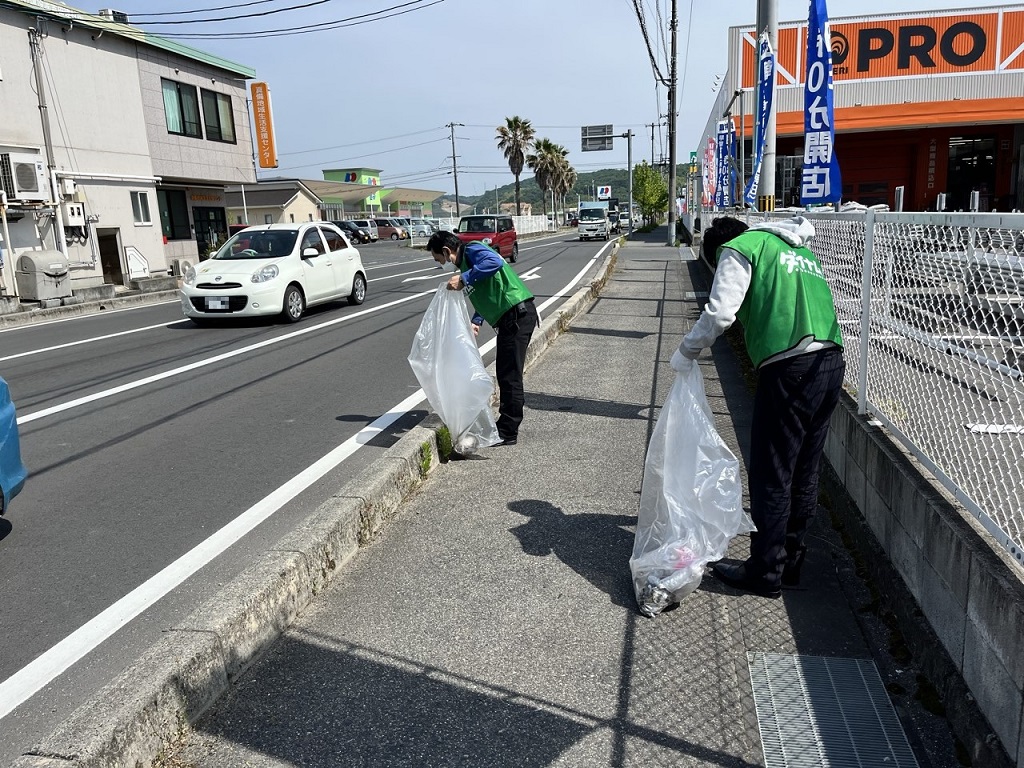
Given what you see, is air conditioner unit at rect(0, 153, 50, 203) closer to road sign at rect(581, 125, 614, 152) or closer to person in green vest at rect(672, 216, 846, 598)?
person in green vest at rect(672, 216, 846, 598)

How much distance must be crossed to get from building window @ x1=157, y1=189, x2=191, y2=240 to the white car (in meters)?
12.4

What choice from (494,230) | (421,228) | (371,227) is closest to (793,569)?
(494,230)

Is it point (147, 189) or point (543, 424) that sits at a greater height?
point (147, 189)

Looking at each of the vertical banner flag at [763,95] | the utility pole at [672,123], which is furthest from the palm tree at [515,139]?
the vertical banner flag at [763,95]

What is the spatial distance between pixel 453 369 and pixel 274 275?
768cm

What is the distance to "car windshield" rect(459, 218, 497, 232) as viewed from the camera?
2635 centimetres

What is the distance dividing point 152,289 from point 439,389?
1586 cm

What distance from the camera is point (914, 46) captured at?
23781 mm

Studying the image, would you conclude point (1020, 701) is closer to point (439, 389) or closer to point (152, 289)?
point (439, 389)

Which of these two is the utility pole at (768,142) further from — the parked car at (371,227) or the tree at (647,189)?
the tree at (647,189)

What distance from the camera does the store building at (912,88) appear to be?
902 inches

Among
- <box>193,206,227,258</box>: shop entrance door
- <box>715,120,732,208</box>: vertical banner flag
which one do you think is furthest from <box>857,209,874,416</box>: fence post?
<box>193,206,227,258</box>: shop entrance door

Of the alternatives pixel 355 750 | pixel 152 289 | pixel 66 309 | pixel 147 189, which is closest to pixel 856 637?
pixel 355 750

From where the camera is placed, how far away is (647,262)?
2295 centimetres
